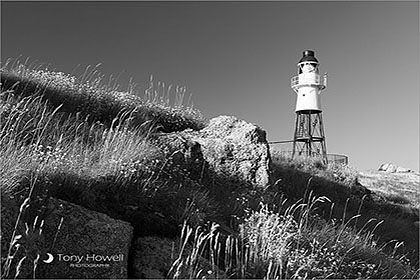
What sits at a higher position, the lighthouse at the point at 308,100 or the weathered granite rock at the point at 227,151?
the lighthouse at the point at 308,100

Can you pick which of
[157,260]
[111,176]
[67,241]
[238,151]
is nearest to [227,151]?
[238,151]

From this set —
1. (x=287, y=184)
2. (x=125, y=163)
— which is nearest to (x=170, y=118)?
(x=287, y=184)

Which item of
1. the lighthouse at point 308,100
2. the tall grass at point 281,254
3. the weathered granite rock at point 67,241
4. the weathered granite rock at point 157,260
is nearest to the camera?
the weathered granite rock at point 67,241

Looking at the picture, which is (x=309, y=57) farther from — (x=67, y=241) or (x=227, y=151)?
(x=67, y=241)

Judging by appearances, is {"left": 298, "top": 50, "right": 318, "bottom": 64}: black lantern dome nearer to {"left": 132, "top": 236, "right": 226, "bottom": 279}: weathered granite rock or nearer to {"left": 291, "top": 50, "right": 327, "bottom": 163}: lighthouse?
{"left": 291, "top": 50, "right": 327, "bottom": 163}: lighthouse

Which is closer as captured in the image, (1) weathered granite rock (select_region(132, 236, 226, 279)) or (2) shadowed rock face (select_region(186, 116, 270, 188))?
(1) weathered granite rock (select_region(132, 236, 226, 279))

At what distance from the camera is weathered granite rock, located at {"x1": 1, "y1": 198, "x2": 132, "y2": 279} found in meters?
3.30

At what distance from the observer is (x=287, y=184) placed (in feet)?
28.8

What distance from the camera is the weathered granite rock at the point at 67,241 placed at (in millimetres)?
3297

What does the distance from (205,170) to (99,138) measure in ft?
5.57

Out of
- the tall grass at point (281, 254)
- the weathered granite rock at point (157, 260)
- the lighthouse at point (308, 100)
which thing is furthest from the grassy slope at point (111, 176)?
the lighthouse at point (308, 100)

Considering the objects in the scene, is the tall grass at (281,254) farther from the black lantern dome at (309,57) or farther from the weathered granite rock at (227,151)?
the black lantern dome at (309,57)

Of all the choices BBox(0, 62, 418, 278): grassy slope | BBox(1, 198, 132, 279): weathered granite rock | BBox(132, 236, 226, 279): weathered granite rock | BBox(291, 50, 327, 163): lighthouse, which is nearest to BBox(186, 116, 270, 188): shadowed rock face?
BBox(0, 62, 418, 278): grassy slope

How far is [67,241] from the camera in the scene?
361 cm
